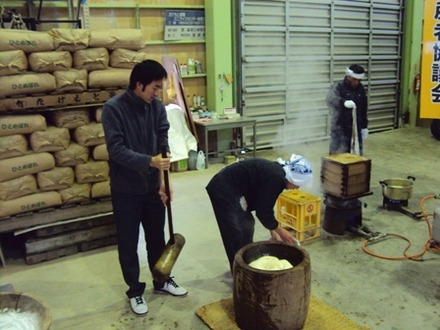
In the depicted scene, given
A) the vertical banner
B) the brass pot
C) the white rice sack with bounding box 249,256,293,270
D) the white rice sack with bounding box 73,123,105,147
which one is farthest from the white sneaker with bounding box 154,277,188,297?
the brass pot

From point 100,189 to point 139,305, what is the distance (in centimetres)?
136

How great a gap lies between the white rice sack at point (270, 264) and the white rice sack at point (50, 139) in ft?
6.93

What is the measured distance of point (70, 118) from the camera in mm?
3969

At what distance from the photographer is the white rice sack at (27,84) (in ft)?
12.0

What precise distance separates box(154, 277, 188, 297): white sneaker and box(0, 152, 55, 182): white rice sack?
A: 1492 millimetres

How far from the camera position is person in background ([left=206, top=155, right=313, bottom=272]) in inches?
117

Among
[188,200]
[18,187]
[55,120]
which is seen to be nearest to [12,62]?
[55,120]

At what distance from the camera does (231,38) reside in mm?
7453

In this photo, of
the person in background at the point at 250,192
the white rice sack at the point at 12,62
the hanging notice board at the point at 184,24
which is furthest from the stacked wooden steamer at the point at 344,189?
the hanging notice board at the point at 184,24

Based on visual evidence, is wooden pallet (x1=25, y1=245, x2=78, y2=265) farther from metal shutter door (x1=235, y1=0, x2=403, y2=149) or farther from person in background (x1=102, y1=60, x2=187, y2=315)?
metal shutter door (x1=235, y1=0, x2=403, y2=149)

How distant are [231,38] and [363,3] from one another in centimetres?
344

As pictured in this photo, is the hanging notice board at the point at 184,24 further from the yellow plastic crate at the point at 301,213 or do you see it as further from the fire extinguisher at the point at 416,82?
the fire extinguisher at the point at 416,82

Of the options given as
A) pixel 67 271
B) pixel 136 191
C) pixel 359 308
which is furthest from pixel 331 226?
pixel 67 271

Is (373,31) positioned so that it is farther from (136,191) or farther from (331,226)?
(136,191)
